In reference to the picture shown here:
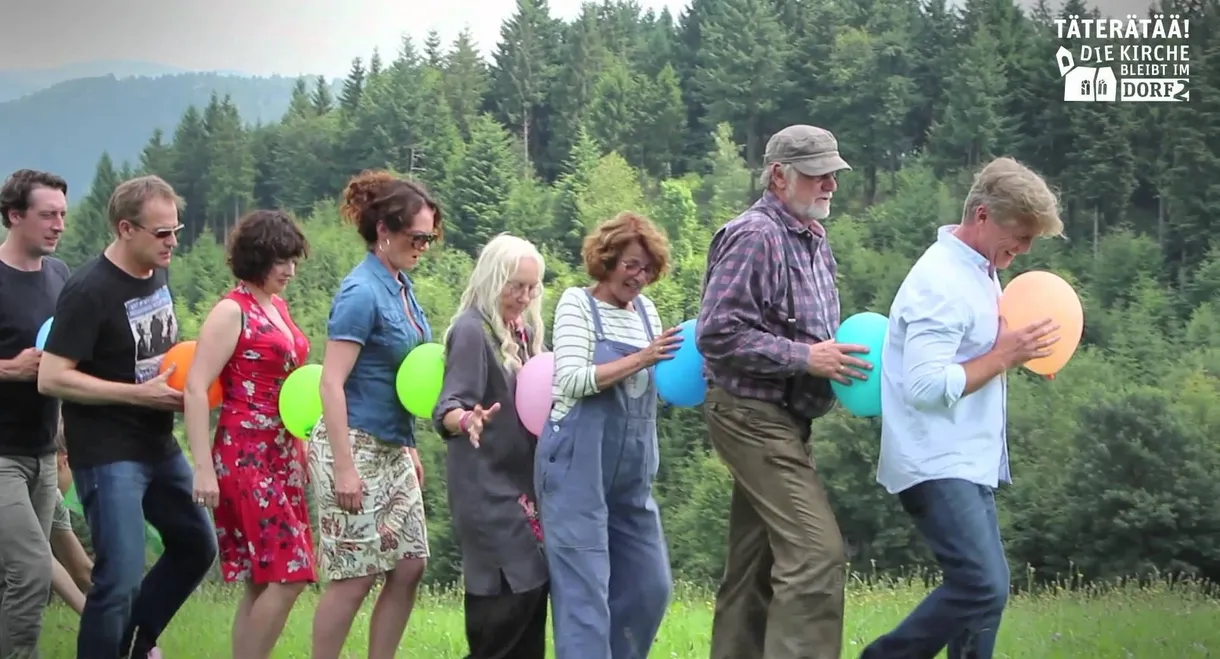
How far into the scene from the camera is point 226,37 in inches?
2675

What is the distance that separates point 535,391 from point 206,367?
1.05 m

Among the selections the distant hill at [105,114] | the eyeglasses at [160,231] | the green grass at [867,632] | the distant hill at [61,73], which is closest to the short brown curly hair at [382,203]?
the eyeglasses at [160,231]

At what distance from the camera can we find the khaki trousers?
3.84m

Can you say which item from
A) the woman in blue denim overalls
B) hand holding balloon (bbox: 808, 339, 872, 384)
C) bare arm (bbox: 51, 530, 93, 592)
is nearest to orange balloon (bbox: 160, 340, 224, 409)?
the woman in blue denim overalls

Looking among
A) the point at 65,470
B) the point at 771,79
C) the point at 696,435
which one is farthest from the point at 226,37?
the point at 65,470

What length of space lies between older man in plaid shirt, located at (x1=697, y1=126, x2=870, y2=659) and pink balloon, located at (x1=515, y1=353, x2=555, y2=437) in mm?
499

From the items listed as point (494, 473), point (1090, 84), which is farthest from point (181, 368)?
point (1090, 84)

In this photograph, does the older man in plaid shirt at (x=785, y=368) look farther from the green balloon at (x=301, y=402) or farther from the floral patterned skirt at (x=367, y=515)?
the green balloon at (x=301, y=402)

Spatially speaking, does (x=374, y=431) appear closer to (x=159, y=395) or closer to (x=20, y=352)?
(x=159, y=395)

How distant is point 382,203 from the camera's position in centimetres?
438

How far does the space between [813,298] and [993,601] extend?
1.01 metres

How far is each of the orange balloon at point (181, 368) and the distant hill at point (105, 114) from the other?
64771 millimetres

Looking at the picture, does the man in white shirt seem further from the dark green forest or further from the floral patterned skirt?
the dark green forest

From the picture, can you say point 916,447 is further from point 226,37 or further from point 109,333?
point 226,37
